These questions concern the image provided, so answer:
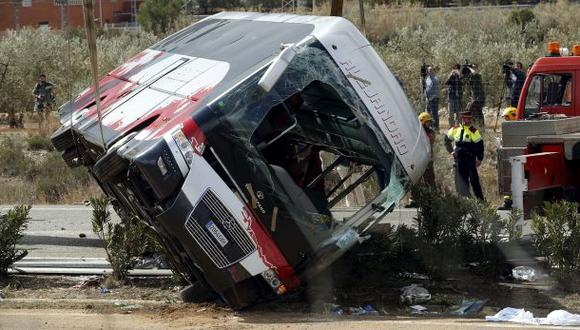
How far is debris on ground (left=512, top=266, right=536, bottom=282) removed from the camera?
10.7 metres

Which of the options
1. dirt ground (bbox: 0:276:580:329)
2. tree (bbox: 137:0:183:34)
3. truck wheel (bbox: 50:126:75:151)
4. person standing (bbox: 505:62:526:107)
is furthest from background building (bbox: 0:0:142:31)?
dirt ground (bbox: 0:276:580:329)

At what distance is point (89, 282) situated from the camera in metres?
11.3

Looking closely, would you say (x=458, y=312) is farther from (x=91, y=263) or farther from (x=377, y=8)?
(x=377, y=8)

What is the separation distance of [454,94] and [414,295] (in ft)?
48.4

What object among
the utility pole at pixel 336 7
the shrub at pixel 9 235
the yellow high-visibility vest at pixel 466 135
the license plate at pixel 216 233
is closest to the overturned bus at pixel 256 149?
the license plate at pixel 216 233

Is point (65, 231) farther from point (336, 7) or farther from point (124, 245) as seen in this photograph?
point (336, 7)

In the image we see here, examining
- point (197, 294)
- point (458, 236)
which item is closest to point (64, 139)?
point (197, 294)

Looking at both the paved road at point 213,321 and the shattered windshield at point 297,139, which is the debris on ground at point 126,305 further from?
the shattered windshield at point 297,139

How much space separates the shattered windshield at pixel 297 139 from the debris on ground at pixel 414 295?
0.85 meters

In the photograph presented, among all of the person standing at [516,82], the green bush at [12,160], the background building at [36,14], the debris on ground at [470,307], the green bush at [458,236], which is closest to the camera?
the debris on ground at [470,307]

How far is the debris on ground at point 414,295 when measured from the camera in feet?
32.9

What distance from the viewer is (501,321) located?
9.12 metres

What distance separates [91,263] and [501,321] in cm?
504

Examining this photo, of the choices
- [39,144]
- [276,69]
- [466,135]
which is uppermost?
[276,69]
